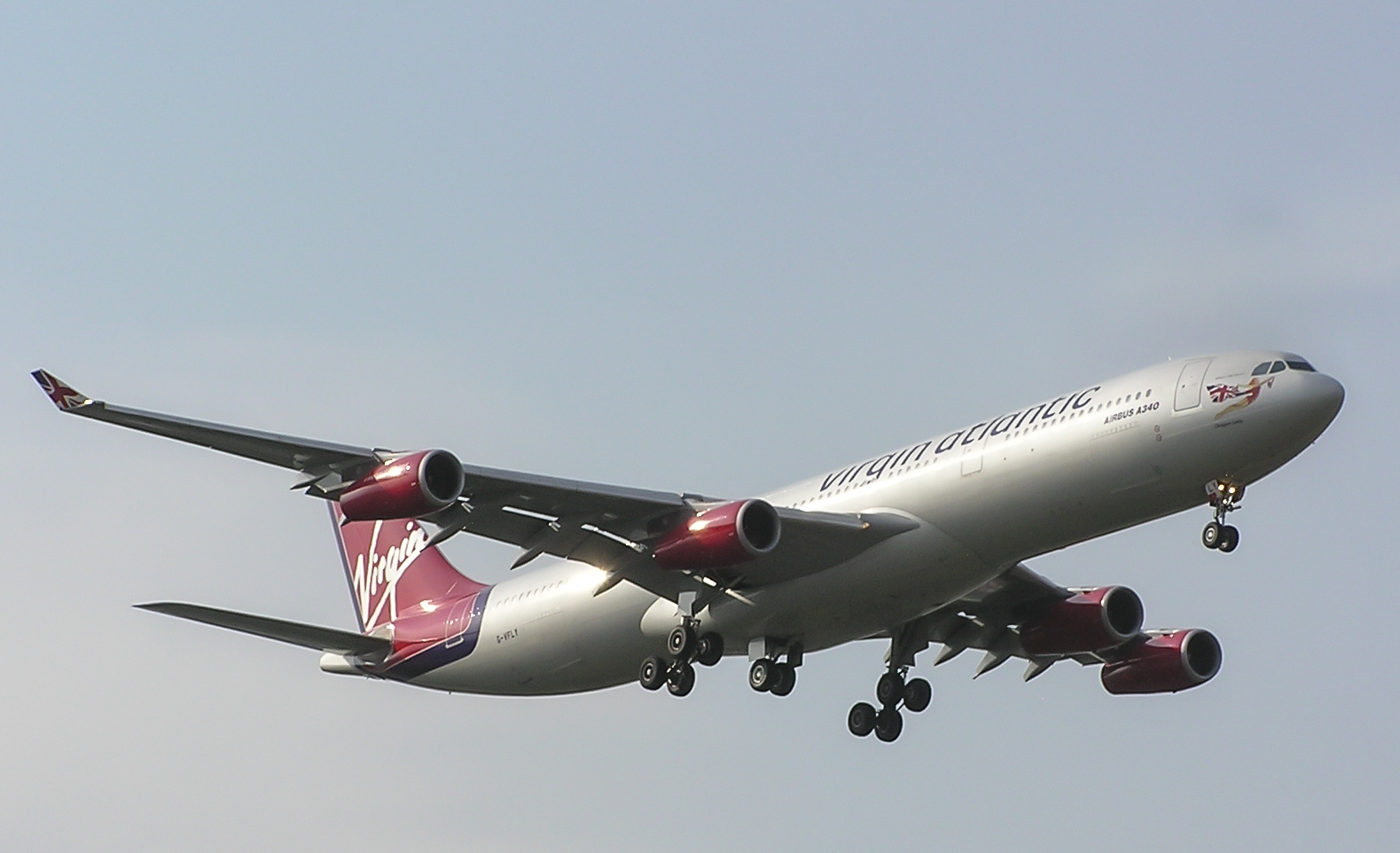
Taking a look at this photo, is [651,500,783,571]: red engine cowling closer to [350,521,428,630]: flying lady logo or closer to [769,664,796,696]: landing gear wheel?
[769,664,796,696]: landing gear wheel

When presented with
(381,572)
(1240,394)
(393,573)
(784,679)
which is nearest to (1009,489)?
(1240,394)

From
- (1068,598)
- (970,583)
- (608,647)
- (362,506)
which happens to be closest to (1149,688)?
(1068,598)

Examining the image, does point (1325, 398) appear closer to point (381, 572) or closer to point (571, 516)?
point (571, 516)

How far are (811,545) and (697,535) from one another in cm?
211

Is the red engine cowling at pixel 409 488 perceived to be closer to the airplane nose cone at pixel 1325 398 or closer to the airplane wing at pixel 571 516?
the airplane wing at pixel 571 516

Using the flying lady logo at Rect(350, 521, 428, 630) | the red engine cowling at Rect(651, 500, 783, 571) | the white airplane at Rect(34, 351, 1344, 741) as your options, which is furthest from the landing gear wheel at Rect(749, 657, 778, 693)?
the flying lady logo at Rect(350, 521, 428, 630)

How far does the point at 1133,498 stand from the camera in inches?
1298

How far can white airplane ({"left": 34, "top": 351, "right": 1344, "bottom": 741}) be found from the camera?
3262 cm

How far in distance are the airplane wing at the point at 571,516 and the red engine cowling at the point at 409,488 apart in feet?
1.64

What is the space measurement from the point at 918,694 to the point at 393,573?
43.9ft

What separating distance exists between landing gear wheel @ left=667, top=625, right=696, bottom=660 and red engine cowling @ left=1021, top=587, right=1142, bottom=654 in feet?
27.3

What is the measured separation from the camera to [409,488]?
33.0 m

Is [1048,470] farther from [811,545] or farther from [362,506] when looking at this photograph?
[362,506]

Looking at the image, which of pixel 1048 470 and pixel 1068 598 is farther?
pixel 1068 598
